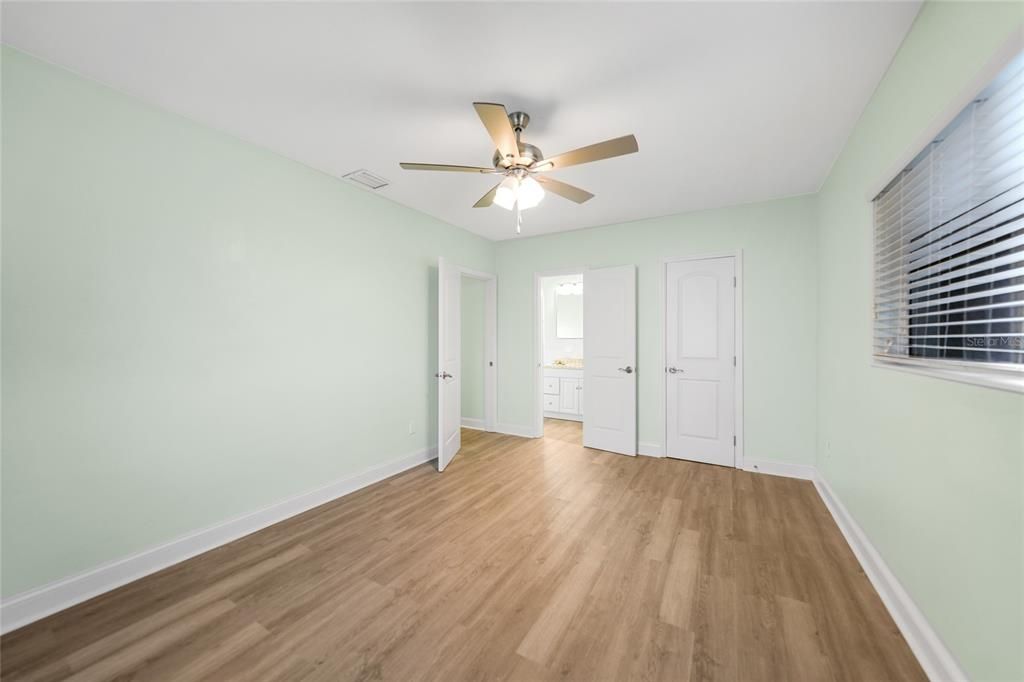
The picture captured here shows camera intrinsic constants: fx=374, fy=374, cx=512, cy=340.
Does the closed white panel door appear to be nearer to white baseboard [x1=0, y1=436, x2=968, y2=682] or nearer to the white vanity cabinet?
white baseboard [x1=0, y1=436, x2=968, y2=682]

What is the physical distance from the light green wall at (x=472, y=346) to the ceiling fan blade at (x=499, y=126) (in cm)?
323

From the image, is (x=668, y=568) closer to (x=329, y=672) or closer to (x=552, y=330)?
(x=329, y=672)

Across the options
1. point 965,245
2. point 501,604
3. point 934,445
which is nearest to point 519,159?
point 965,245

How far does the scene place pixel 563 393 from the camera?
5.99 meters

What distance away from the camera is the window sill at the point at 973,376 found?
3.42ft

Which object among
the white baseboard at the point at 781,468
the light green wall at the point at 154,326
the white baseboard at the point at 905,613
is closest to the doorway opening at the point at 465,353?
the light green wall at the point at 154,326

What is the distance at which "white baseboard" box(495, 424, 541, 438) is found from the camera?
4941mm

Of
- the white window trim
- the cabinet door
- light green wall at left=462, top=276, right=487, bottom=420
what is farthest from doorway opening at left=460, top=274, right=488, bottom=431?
the white window trim

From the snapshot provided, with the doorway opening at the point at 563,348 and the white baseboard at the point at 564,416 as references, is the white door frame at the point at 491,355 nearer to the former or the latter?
the doorway opening at the point at 563,348

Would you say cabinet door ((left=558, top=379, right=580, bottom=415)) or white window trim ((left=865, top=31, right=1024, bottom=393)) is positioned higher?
white window trim ((left=865, top=31, right=1024, bottom=393))

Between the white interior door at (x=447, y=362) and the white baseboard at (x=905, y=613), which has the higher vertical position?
the white interior door at (x=447, y=362)

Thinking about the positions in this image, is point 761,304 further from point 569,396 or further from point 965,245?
point 569,396

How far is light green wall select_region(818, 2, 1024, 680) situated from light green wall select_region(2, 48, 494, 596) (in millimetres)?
3503

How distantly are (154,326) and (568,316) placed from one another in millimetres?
5492
